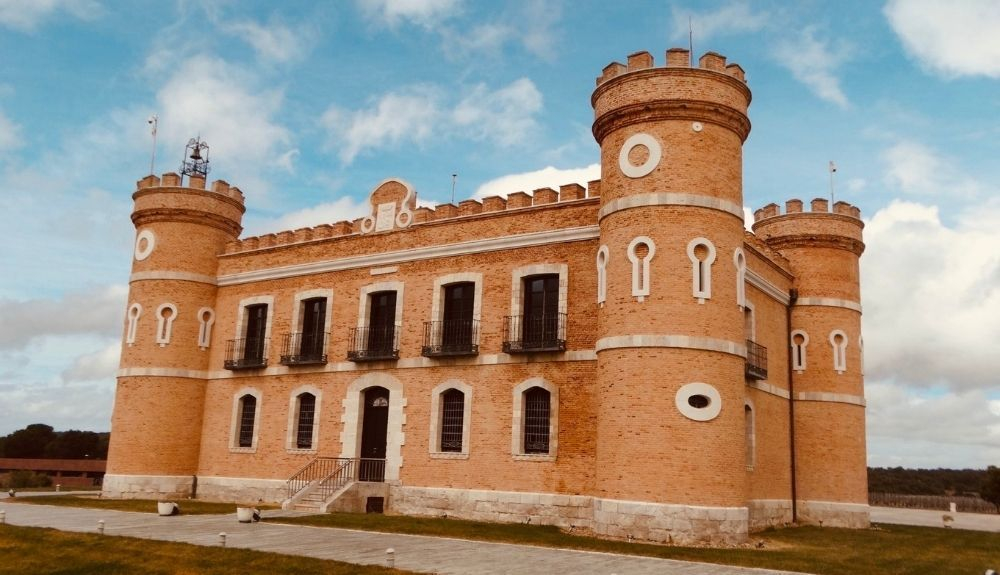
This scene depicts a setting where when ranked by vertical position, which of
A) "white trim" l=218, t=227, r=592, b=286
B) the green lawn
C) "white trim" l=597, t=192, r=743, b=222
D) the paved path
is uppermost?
"white trim" l=597, t=192, r=743, b=222

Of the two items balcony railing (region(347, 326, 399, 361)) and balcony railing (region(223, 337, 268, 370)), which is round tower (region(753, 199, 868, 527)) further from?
balcony railing (region(223, 337, 268, 370))

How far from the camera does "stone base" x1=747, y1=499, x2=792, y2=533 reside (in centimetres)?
2208

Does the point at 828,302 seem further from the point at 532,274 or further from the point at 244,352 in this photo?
the point at 244,352

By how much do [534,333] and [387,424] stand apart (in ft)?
17.7

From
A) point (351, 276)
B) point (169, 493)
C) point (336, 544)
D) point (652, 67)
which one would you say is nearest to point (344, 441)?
point (351, 276)

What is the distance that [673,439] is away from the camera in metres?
17.8

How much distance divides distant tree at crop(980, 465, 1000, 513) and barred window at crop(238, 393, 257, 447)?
43.4 metres

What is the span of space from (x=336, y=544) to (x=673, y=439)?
24.5 feet

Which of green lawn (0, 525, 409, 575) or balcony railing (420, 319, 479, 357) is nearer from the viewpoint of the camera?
green lawn (0, 525, 409, 575)

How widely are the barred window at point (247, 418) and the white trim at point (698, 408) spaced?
14916mm

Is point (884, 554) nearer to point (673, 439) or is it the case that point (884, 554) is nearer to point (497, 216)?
point (673, 439)

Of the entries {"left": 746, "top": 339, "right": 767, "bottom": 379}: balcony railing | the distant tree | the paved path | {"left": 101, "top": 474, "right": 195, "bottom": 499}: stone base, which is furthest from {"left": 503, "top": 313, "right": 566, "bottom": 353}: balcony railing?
the distant tree

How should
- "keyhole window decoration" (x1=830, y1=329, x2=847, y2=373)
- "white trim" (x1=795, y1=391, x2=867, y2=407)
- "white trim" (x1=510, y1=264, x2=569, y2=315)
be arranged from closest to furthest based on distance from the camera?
1. "white trim" (x1=510, y1=264, x2=569, y2=315)
2. "white trim" (x1=795, y1=391, x2=867, y2=407)
3. "keyhole window decoration" (x1=830, y1=329, x2=847, y2=373)

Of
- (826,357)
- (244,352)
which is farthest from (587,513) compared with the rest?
(244,352)
